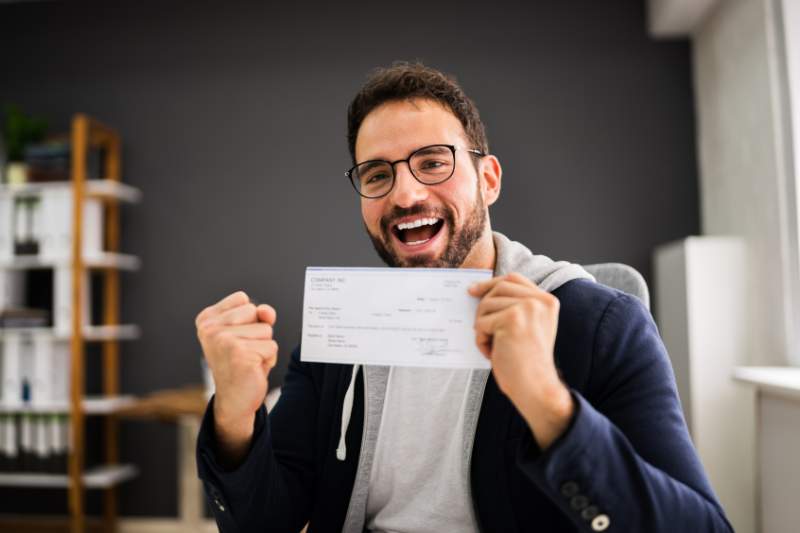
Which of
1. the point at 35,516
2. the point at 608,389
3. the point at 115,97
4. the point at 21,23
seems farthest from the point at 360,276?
the point at 21,23

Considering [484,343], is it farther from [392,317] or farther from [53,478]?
[53,478]

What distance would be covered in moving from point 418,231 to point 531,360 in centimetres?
48

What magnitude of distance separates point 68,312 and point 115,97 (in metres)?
1.37

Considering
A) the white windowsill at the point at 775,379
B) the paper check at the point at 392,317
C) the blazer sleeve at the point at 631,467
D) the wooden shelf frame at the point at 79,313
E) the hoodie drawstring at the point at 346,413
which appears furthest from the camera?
the wooden shelf frame at the point at 79,313

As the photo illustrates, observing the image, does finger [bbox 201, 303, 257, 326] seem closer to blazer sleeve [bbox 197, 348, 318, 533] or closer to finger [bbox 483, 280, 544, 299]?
blazer sleeve [bbox 197, 348, 318, 533]

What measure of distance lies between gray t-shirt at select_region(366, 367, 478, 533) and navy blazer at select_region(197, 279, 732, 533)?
4cm

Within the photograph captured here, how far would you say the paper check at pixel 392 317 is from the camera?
897 mm

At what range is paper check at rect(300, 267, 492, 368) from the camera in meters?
0.90

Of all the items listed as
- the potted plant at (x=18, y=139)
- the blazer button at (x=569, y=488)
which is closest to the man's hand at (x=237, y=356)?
the blazer button at (x=569, y=488)

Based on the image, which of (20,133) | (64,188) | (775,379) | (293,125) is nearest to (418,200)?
(775,379)

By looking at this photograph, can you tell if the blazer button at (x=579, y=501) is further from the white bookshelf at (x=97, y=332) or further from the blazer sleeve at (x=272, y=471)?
the white bookshelf at (x=97, y=332)

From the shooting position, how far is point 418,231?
1.19 metres

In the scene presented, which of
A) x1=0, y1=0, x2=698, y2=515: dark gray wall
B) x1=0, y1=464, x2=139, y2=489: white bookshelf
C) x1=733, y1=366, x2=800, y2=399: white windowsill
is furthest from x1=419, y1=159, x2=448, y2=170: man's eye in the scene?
x1=0, y1=464, x2=139, y2=489: white bookshelf

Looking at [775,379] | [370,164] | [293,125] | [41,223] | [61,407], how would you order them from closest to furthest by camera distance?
[370,164] < [775,379] < [61,407] < [41,223] < [293,125]
